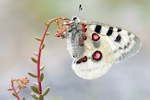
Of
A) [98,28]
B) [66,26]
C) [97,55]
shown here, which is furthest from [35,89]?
[97,55]

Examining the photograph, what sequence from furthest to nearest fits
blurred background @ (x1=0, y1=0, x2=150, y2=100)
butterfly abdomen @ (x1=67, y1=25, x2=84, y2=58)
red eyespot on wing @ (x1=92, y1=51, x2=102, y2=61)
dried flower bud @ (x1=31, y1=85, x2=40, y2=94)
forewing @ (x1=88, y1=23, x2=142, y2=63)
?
1. blurred background @ (x1=0, y1=0, x2=150, y2=100)
2. red eyespot on wing @ (x1=92, y1=51, x2=102, y2=61)
3. forewing @ (x1=88, y1=23, x2=142, y2=63)
4. butterfly abdomen @ (x1=67, y1=25, x2=84, y2=58)
5. dried flower bud @ (x1=31, y1=85, x2=40, y2=94)

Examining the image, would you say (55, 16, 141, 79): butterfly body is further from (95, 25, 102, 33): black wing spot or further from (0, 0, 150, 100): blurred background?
(0, 0, 150, 100): blurred background

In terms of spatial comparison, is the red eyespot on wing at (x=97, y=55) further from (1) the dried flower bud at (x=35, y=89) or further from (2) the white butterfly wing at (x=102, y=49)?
(1) the dried flower bud at (x=35, y=89)

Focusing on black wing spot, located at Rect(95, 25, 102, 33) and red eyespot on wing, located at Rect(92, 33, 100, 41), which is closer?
black wing spot, located at Rect(95, 25, 102, 33)

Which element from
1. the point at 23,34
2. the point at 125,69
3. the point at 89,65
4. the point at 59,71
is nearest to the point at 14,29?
the point at 23,34

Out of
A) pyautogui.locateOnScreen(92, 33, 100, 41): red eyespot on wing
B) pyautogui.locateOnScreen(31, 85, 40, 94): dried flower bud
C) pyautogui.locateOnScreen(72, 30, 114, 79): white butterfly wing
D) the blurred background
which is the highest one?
pyautogui.locateOnScreen(92, 33, 100, 41): red eyespot on wing

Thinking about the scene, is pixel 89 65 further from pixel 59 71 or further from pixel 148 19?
pixel 148 19

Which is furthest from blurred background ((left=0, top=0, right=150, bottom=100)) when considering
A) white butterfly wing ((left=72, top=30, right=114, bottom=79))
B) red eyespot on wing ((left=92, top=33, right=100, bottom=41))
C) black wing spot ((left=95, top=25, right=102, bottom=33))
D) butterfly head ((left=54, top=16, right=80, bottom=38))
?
butterfly head ((left=54, top=16, right=80, bottom=38))

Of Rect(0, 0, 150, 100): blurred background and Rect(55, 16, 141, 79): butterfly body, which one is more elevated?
Rect(55, 16, 141, 79): butterfly body
